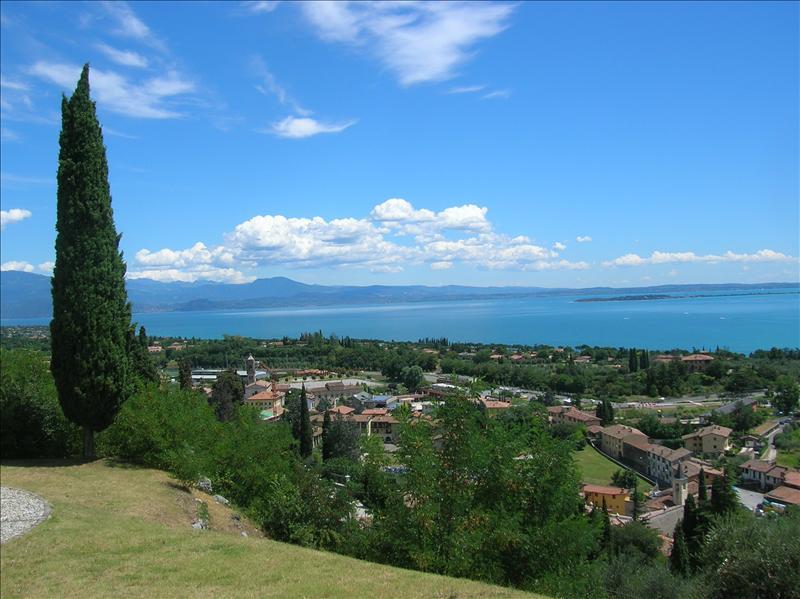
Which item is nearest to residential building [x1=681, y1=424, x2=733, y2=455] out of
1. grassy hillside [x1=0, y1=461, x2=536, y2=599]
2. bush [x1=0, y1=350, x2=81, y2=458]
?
bush [x1=0, y1=350, x2=81, y2=458]

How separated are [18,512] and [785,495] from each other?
31.7 m

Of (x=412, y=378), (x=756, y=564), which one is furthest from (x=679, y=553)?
(x=412, y=378)

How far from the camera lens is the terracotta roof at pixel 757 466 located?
33.5 m

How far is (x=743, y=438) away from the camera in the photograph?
1774 inches

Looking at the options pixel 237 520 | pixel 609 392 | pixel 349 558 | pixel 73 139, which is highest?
pixel 73 139

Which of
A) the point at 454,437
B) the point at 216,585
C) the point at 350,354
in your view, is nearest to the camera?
the point at 216,585

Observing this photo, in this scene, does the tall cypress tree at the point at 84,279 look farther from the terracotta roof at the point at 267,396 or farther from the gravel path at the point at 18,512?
the terracotta roof at the point at 267,396

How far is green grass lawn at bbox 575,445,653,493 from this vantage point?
35188 mm

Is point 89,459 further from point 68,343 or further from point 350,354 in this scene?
point 350,354

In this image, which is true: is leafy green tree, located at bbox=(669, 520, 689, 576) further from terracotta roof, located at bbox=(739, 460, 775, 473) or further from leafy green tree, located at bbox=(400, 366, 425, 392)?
leafy green tree, located at bbox=(400, 366, 425, 392)

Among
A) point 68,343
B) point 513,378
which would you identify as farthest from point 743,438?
point 68,343

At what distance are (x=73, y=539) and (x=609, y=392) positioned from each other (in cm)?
7001

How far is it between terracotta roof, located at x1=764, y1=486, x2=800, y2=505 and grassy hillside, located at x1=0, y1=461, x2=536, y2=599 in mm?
27581

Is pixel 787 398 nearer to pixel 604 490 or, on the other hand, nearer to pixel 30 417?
pixel 604 490
